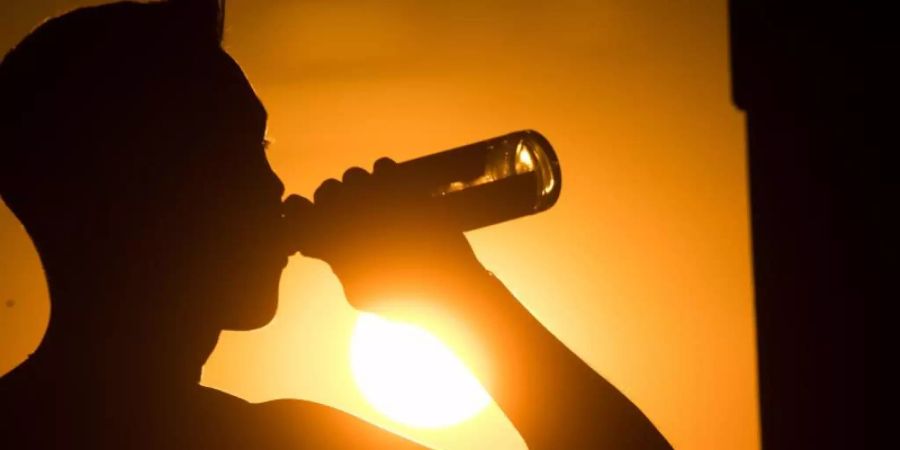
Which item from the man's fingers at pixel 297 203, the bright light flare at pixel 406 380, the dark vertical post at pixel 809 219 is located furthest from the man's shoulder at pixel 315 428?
the bright light flare at pixel 406 380

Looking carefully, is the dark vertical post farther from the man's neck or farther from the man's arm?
the man's neck

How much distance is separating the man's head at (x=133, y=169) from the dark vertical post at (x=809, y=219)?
2.43ft

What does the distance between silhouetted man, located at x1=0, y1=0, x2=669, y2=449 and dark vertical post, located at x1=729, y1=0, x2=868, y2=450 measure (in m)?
0.53

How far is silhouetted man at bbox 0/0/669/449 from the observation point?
688mm

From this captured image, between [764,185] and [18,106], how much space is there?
3.10 ft

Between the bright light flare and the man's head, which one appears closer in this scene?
the man's head

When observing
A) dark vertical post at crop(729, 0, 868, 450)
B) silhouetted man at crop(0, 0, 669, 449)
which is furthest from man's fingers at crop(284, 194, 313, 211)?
dark vertical post at crop(729, 0, 868, 450)

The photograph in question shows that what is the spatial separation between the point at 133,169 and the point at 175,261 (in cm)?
9

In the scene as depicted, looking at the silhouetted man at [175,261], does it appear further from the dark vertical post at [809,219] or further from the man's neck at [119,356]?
the dark vertical post at [809,219]

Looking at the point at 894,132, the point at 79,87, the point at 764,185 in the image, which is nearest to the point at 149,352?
→ the point at 79,87

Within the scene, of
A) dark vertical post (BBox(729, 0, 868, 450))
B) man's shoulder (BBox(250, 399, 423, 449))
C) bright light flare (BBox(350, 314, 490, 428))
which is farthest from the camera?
bright light flare (BBox(350, 314, 490, 428))

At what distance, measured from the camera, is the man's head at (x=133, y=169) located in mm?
716

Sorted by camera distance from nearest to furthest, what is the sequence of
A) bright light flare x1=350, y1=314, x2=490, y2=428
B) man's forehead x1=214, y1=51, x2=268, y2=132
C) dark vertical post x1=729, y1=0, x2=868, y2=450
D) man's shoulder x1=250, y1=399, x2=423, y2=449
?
man's shoulder x1=250, y1=399, x2=423, y2=449, man's forehead x1=214, y1=51, x2=268, y2=132, dark vertical post x1=729, y1=0, x2=868, y2=450, bright light flare x1=350, y1=314, x2=490, y2=428

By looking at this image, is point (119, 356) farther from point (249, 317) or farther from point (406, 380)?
point (406, 380)
